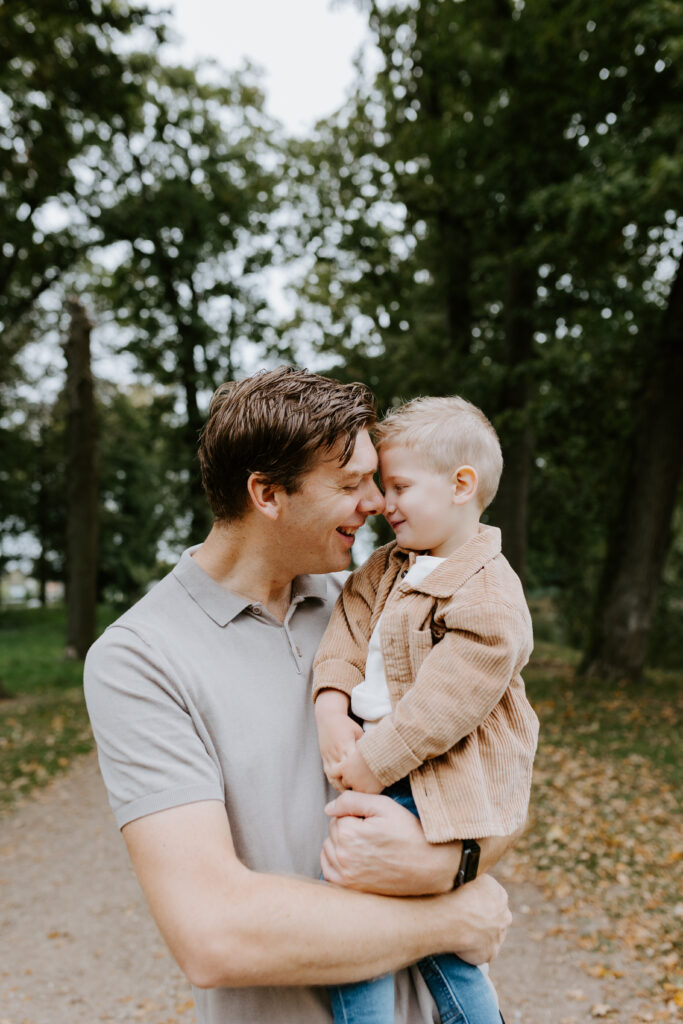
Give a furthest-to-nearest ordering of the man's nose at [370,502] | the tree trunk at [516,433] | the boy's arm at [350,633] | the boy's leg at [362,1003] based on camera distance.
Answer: the tree trunk at [516,433]
the man's nose at [370,502]
the boy's arm at [350,633]
the boy's leg at [362,1003]

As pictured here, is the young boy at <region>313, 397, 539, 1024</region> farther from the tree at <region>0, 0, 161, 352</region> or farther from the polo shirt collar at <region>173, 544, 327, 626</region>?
the tree at <region>0, 0, 161, 352</region>

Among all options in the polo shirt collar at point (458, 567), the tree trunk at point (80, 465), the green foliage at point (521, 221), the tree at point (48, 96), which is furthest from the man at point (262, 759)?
the tree trunk at point (80, 465)

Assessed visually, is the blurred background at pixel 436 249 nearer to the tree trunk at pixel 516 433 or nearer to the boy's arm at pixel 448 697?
the tree trunk at pixel 516 433

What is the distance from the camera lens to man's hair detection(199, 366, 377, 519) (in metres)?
1.82

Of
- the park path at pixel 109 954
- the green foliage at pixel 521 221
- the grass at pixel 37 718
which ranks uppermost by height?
the green foliage at pixel 521 221

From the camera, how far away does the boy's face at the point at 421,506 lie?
6.68ft

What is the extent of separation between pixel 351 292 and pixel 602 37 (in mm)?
8943

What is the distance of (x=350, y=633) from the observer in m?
1.96

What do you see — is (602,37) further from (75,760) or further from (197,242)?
(75,760)

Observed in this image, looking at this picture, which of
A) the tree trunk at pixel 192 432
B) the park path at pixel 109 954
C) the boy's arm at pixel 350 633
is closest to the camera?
the boy's arm at pixel 350 633

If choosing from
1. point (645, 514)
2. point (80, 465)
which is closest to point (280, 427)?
point (645, 514)

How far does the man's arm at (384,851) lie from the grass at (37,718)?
7.84 meters

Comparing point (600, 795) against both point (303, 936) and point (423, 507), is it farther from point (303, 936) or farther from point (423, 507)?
point (303, 936)

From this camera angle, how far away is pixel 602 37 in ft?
31.2
